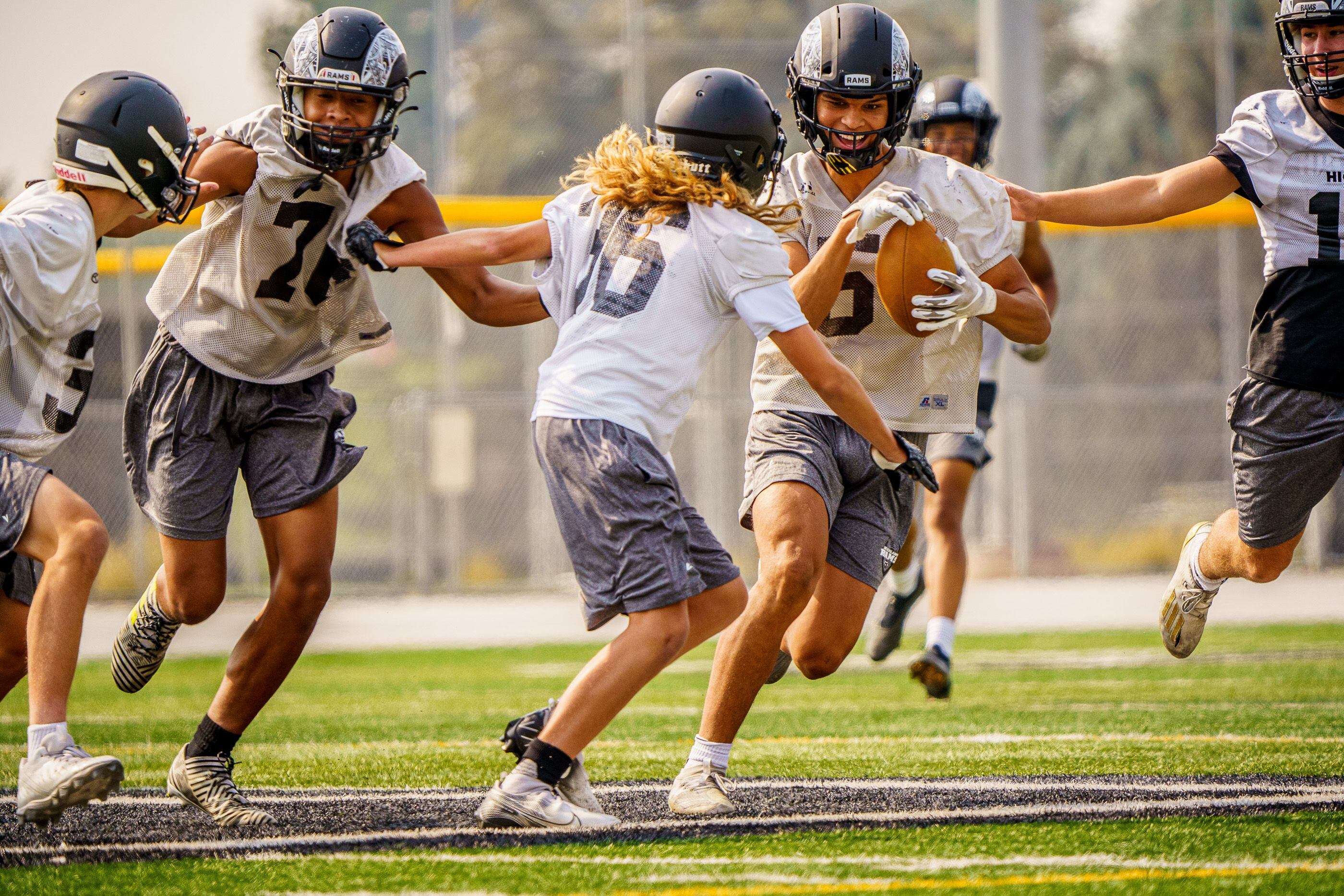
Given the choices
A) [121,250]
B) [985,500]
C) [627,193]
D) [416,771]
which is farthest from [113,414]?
[627,193]

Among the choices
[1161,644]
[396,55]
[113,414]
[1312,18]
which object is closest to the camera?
[396,55]

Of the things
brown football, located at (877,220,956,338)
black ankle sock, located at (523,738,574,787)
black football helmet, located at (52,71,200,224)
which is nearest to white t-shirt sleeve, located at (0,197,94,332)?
black football helmet, located at (52,71,200,224)

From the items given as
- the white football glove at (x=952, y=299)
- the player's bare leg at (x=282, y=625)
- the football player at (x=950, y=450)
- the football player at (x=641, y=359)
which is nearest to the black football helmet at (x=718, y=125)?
the football player at (x=641, y=359)

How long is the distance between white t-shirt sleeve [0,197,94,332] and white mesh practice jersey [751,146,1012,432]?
1.74 metres

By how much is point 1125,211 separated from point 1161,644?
4794 mm

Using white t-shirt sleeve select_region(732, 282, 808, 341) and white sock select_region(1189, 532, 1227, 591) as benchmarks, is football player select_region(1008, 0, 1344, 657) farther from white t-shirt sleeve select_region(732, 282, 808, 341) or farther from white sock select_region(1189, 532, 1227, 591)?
white t-shirt sleeve select_region(732, 282, 808, 341)

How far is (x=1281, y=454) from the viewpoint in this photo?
414 cm

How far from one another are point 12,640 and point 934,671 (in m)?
3.19

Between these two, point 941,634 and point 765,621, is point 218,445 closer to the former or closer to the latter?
point 765,621

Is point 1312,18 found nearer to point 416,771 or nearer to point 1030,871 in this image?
point 1030,871

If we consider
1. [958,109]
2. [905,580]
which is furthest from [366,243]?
[958,109]

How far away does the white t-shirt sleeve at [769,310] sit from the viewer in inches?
130

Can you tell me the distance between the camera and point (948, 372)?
4172mm

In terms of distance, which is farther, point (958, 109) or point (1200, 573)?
point (958, 109)
